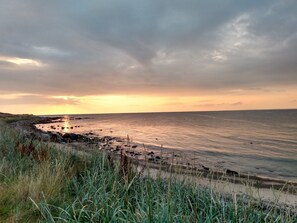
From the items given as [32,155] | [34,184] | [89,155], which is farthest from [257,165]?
[34,184]

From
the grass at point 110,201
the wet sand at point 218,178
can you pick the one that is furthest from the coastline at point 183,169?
the grass at point 110,201

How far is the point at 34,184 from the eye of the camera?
5562mm

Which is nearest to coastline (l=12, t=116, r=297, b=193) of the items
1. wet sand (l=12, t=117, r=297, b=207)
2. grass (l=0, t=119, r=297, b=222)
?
wet sand (l=12, t=117, r=297, b=207)

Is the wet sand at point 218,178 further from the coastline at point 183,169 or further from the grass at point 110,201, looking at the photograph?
the grass at point 110,201

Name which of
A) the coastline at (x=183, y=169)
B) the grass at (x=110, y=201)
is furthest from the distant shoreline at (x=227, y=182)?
the grass at (x=110, y=201)

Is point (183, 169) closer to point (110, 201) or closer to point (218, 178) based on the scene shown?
point (218, 178)

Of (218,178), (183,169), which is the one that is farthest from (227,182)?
(218,178)

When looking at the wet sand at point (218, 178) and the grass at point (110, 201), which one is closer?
the grass at point (110, 201)

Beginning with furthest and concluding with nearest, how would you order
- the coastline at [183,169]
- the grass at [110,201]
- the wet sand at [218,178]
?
1. the coastline at [183,169]
2. the wet sand at [218,178]
3. the grass at [110,201]

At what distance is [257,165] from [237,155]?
4.39 m

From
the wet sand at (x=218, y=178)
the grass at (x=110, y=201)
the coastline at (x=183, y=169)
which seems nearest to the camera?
the grass at (x=110, y=201)

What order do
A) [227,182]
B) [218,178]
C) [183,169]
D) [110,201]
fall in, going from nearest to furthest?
[110,201] → [218,178] → [227,182] → [183,169]

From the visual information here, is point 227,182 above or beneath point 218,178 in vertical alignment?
beneath

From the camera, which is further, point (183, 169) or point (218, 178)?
point (183, 169)
